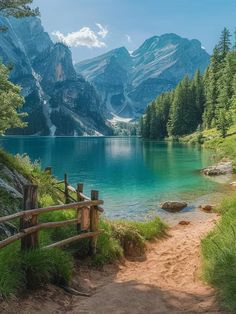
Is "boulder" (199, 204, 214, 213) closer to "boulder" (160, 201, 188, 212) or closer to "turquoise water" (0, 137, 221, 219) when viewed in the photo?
"boulder" (160, 201, 188, 212)

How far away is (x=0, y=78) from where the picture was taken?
20438mm

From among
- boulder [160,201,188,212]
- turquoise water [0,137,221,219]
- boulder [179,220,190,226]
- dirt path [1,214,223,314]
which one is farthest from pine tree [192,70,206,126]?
dirt path [1,214,223,314]

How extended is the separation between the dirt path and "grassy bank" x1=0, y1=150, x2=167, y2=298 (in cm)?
45

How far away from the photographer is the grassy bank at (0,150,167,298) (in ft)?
29.0

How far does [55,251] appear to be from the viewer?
34.1ft

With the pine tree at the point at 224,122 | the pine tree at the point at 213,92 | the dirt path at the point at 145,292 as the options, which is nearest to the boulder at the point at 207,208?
the dirt path at the point at 145,292

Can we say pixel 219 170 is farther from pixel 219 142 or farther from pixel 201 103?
pixel 201 103

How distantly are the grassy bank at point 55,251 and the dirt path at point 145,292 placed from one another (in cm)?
45

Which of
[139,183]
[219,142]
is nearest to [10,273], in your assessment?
[139,183]

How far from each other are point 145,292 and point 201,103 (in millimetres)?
136741

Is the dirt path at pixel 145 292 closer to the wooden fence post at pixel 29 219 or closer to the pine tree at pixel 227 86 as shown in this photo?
the wooden fence post at pixel 29 219

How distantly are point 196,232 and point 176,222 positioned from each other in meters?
5.03

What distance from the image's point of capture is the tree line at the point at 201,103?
10012cm

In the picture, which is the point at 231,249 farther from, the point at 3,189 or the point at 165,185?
the point at 165,185
